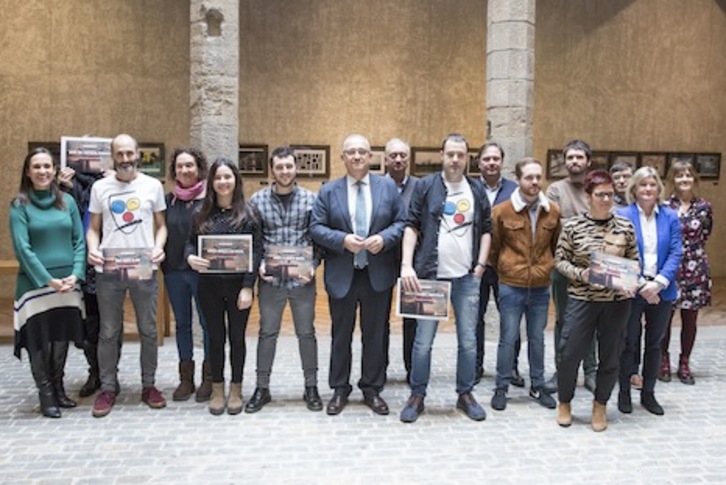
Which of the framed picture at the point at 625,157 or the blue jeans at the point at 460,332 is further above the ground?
the framed picture at the point at 625,157

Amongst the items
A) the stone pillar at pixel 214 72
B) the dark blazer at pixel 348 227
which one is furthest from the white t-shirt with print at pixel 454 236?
the stone pillar at pixel 214 72

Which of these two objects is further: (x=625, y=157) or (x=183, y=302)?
(x=625, y=157)

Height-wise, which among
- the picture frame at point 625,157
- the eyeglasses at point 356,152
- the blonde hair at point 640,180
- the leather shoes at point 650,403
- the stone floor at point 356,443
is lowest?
the stone floor at point 356,443

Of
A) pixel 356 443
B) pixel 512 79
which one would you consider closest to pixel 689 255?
pixel 512 79

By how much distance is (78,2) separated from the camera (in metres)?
10.5

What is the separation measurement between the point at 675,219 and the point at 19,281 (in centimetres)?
485

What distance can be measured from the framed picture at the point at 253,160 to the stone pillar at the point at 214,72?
408cm

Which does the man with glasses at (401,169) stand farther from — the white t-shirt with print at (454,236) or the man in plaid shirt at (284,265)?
the man in plaid shirt at (284,265)

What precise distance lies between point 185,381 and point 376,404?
5.09 ft

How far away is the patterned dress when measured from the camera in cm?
604

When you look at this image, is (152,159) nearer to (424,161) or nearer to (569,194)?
(424,161)

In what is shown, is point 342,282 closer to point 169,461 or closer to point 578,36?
point 169,461

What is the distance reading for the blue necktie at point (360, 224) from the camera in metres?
A: 5.06

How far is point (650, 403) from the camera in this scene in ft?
17.8
